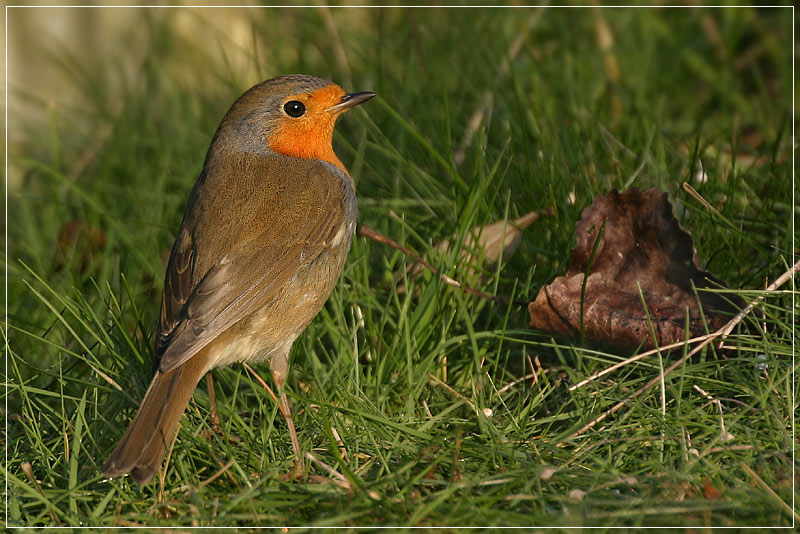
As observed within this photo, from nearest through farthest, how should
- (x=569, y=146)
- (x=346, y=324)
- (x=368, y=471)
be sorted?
(x=368, y=471)
(x=346, y=324)
(x=569, y=146)

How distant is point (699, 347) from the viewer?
2.77 m

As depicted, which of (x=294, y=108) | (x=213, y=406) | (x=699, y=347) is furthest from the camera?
(x=294, y=108)

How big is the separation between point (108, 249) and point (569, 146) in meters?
1.98

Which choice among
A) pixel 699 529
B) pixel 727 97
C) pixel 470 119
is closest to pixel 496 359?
pixel 699 529

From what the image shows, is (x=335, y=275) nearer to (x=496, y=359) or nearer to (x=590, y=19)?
(x=496, y=359)

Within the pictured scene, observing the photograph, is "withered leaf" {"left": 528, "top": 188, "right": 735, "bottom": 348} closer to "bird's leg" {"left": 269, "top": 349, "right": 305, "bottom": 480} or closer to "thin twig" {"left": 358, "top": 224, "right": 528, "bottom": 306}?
"thin twig" {"left": 358, "top": 224, "right": 528, "bottom": 306}

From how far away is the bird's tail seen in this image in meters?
2.41

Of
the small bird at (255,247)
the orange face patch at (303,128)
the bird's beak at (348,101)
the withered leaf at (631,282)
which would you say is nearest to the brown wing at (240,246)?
the small bird at (255,247)

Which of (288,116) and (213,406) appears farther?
(288,116)

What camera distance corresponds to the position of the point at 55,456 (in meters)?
2.74

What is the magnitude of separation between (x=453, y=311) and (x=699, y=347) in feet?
2.67

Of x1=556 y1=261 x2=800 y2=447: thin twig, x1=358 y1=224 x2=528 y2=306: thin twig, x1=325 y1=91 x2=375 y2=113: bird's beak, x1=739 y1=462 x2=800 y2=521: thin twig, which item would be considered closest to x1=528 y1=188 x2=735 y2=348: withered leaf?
x1=556 y1=261 x2=800 y2=447: thin twig

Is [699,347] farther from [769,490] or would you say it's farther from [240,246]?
[240,246]

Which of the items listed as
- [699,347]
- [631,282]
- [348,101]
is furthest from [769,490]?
[348,101]
